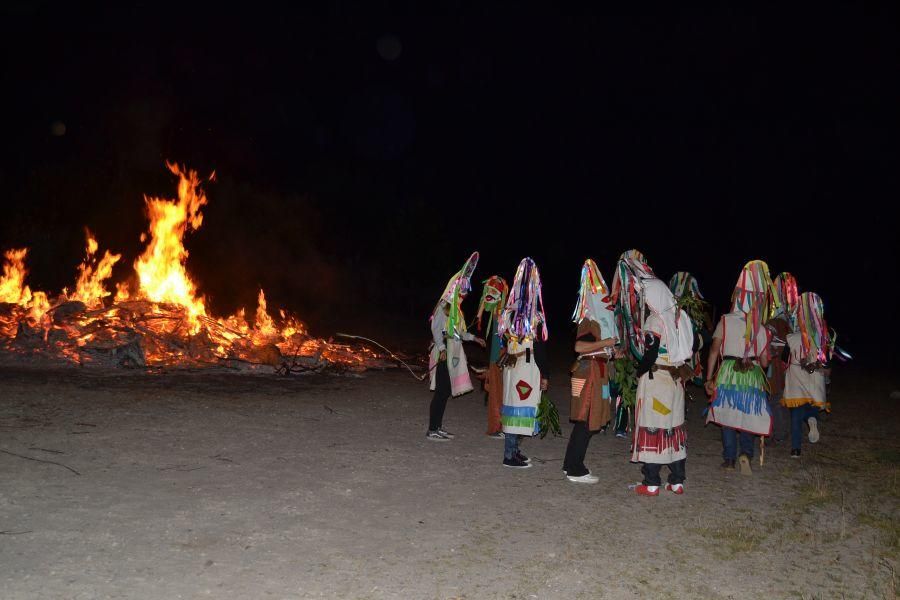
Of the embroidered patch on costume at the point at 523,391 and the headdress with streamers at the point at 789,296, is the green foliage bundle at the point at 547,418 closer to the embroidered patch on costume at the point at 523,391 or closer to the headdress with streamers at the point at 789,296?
the embroidered patch on costume at the point at 523,391

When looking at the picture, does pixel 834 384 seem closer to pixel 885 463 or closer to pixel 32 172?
pixel 885 463

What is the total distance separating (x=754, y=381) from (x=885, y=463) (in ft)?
7.64

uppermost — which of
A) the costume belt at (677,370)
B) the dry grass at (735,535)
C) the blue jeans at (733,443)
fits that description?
the costume belt at (677,370)

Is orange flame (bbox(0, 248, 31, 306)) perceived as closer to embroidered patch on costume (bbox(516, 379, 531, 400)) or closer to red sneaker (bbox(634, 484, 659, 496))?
embroidered patch on costume (bbox(516, 379, 531, 400))

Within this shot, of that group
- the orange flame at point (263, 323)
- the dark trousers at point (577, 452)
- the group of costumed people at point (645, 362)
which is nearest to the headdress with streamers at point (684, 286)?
the group of costumed people at point (645, 362)

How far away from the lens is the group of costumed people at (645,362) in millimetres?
6836

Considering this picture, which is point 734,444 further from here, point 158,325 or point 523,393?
point 158,325

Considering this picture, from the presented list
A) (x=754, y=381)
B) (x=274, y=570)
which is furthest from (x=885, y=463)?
(x=274, y=570)

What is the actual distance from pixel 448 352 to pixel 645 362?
113 inches

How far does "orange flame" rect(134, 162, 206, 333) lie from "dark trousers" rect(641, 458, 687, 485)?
12.6 meters

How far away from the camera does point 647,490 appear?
6.90 meters

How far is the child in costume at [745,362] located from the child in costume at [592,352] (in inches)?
52.6

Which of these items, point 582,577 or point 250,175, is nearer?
point 582,577

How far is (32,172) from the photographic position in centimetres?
3450
